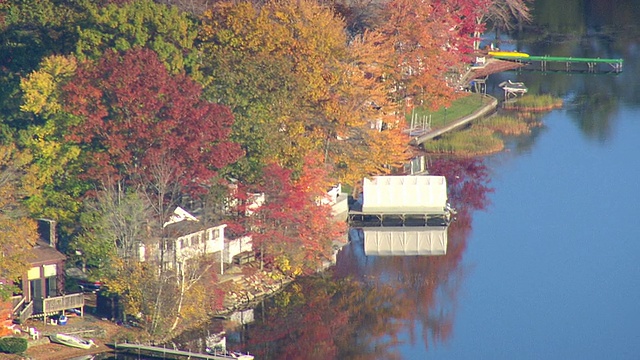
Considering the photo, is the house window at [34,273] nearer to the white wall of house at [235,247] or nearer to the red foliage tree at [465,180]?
the white wall of house at [235,247]

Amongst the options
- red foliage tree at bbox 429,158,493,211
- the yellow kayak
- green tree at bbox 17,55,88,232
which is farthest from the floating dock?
green tree at bbox 17,55,88,232

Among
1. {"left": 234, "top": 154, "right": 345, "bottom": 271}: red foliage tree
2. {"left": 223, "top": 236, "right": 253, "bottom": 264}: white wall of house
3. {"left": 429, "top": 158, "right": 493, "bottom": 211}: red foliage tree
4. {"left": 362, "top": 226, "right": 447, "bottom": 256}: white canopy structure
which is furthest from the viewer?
{"left": 429, "top": 158, "right": 493, "bottom": 211}: red foliage tree

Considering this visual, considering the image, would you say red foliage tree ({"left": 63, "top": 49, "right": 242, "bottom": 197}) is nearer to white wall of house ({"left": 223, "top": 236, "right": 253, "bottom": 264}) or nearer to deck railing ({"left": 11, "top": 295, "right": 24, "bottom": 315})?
white wall of house ({"left": 223, "top": 236, "right": 253, "bottom": 264})

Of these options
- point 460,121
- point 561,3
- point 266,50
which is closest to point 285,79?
point 266,50

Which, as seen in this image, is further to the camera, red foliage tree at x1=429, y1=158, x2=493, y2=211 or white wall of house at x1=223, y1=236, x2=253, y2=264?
red foliage tree at x1=429, y1=158, x2=493, y2=211

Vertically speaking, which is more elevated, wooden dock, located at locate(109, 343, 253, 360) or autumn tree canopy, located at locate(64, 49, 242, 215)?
autumn tree canopy, located at locate(64, 49, 242, 215)

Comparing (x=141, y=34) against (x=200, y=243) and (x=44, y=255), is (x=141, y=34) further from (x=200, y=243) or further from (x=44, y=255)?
(x=44, y=255)

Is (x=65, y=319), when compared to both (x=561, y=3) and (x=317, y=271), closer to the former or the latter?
(x=317, y=271)
